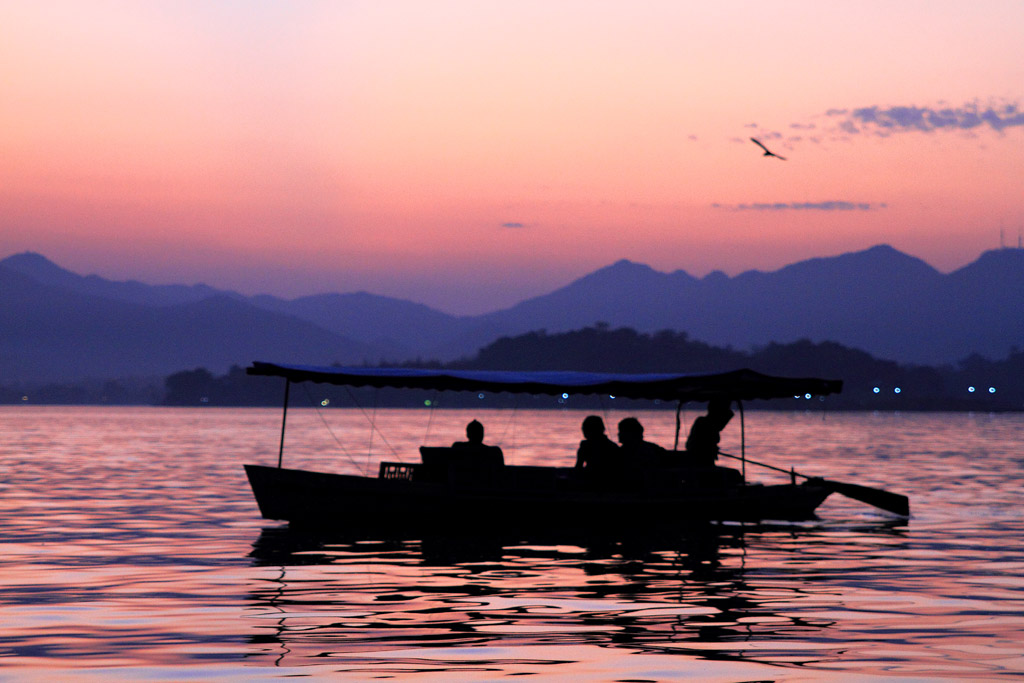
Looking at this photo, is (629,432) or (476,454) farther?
(629,432)

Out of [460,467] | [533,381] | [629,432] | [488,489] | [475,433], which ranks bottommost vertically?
[488,489]

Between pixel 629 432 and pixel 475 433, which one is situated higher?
pixel 629 432

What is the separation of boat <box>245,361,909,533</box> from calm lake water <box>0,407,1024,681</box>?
37.4 inches

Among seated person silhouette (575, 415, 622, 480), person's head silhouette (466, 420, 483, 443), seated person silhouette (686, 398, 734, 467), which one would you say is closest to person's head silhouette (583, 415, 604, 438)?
seated person silhouette (575, 415, 622, 480)

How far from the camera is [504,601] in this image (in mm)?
15320

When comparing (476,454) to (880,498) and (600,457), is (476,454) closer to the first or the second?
(600,457)

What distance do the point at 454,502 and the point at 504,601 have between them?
9005mm

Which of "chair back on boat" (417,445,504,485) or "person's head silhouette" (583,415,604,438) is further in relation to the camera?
"chair back on boat" (417,445,504,485)

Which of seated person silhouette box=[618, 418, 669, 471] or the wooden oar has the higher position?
seated person silhouette box=[618, 418, 669, 471]

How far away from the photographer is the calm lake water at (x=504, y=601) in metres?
11.2

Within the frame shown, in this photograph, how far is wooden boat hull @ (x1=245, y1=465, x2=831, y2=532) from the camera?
24266mm

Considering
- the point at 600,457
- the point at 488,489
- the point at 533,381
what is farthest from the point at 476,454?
the point at 600,457

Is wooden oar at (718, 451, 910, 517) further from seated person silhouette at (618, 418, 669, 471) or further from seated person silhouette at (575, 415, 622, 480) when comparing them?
seated person silhouette at (575, 415, 622, 480)

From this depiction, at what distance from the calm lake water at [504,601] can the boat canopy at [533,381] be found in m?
3.16
